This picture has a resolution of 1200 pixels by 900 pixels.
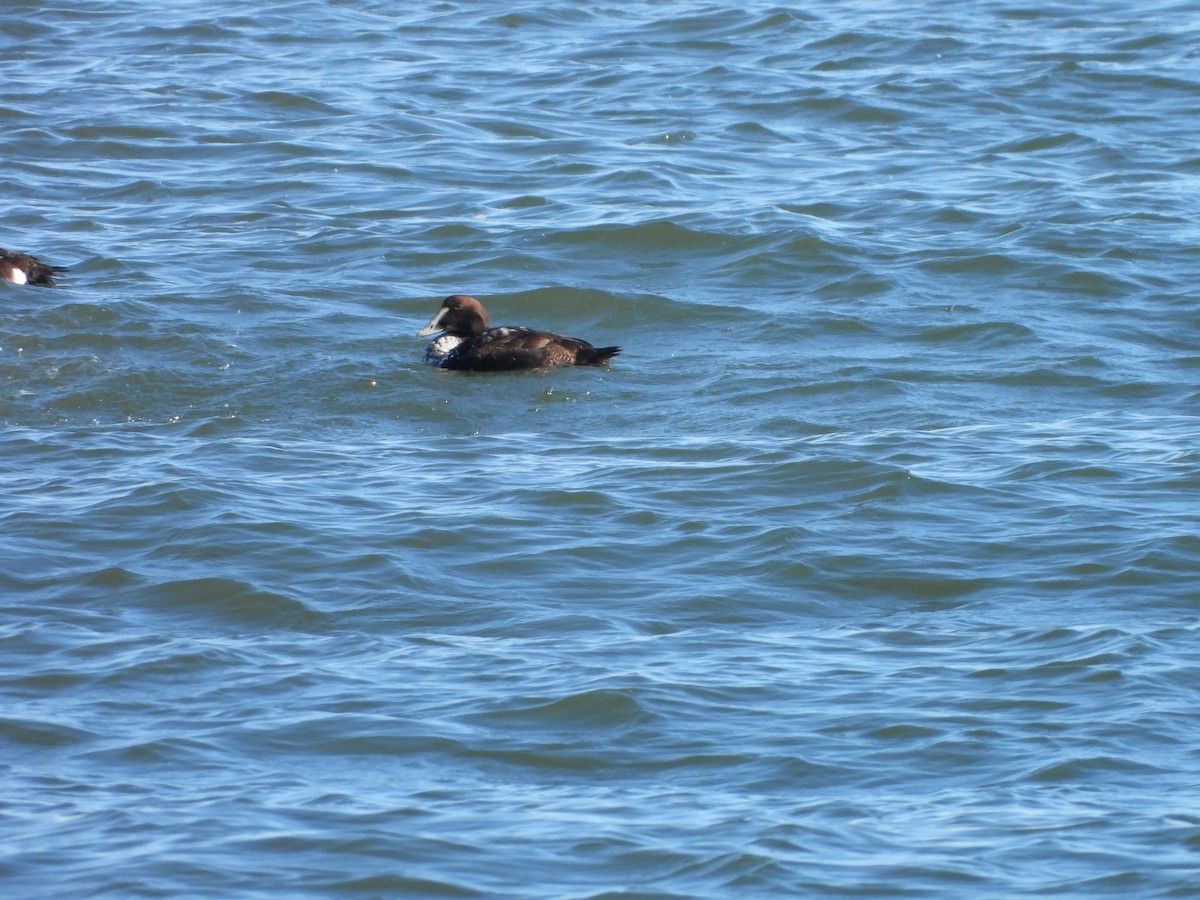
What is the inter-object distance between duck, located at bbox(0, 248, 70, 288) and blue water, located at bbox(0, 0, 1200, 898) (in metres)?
0.30

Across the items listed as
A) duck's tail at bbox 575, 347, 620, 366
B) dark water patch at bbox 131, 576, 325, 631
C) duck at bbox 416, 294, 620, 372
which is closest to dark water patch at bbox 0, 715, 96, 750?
dark water patch at bbox 131, 576, 325, 631

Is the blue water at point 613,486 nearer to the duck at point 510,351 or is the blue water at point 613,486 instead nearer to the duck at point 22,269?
the duck at point 510,351

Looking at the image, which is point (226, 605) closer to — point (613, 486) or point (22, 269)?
point (613, 486)

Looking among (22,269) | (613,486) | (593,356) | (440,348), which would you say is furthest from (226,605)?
(22,269)

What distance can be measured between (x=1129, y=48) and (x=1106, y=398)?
402 inches

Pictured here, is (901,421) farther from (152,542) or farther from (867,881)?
(867,881)

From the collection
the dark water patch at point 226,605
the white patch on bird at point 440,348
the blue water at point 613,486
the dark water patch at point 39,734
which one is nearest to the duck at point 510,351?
the white patch on bird at point 440,348

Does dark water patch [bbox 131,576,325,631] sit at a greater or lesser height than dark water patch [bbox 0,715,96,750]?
lesser

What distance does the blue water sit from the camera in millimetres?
5773

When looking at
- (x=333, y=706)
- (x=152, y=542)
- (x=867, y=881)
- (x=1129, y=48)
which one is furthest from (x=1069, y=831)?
(x=1129, y=48)

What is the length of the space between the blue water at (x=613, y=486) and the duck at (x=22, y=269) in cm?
30

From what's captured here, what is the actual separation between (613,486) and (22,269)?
5.03 m

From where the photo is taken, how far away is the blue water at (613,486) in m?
5.77

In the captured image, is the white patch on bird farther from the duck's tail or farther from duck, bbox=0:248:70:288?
duck, bbox=0:248:70:288
